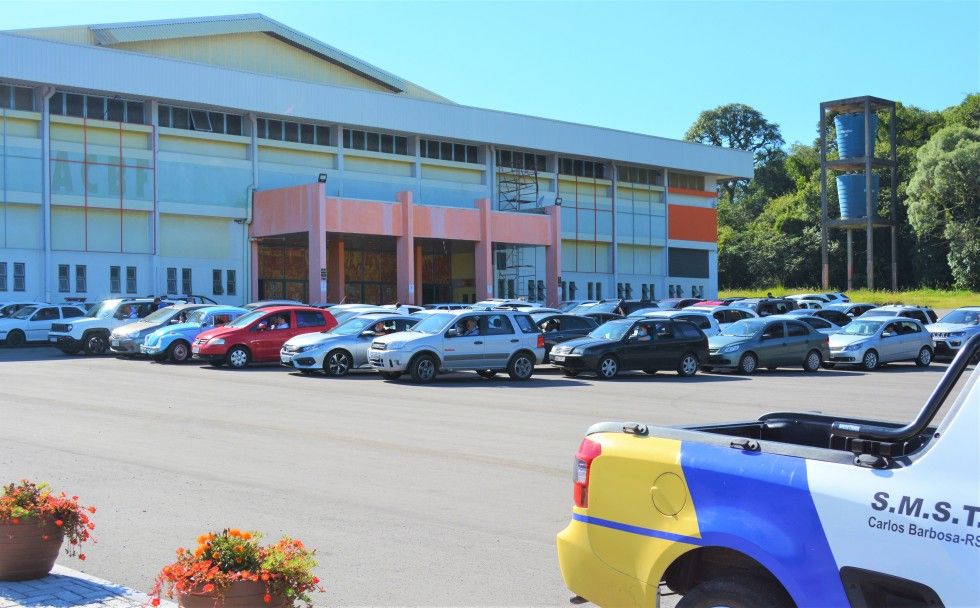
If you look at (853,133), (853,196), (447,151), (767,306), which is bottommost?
→ (767,306)

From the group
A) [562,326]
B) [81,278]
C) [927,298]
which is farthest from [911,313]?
[81,278]

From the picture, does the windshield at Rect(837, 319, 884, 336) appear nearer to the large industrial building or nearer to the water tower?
the large industrial building

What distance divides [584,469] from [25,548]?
387 centimetres

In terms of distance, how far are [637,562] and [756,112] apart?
362 feet

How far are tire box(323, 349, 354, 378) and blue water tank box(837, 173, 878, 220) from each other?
1975 inches

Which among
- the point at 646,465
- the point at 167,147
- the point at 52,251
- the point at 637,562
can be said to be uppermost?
the point at 167,147

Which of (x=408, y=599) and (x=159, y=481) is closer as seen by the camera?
(x=408, y=599)

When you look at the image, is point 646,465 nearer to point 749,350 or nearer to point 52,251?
point 749,350

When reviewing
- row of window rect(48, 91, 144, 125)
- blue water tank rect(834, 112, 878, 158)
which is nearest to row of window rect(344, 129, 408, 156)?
row of window rect(48, 91, 144, 125)

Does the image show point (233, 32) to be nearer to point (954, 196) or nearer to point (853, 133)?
point (853, 133)

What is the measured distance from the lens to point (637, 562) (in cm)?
468

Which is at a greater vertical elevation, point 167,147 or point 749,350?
point 167,147

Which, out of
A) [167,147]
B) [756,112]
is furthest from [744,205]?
[167,147]

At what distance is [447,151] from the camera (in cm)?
5484
